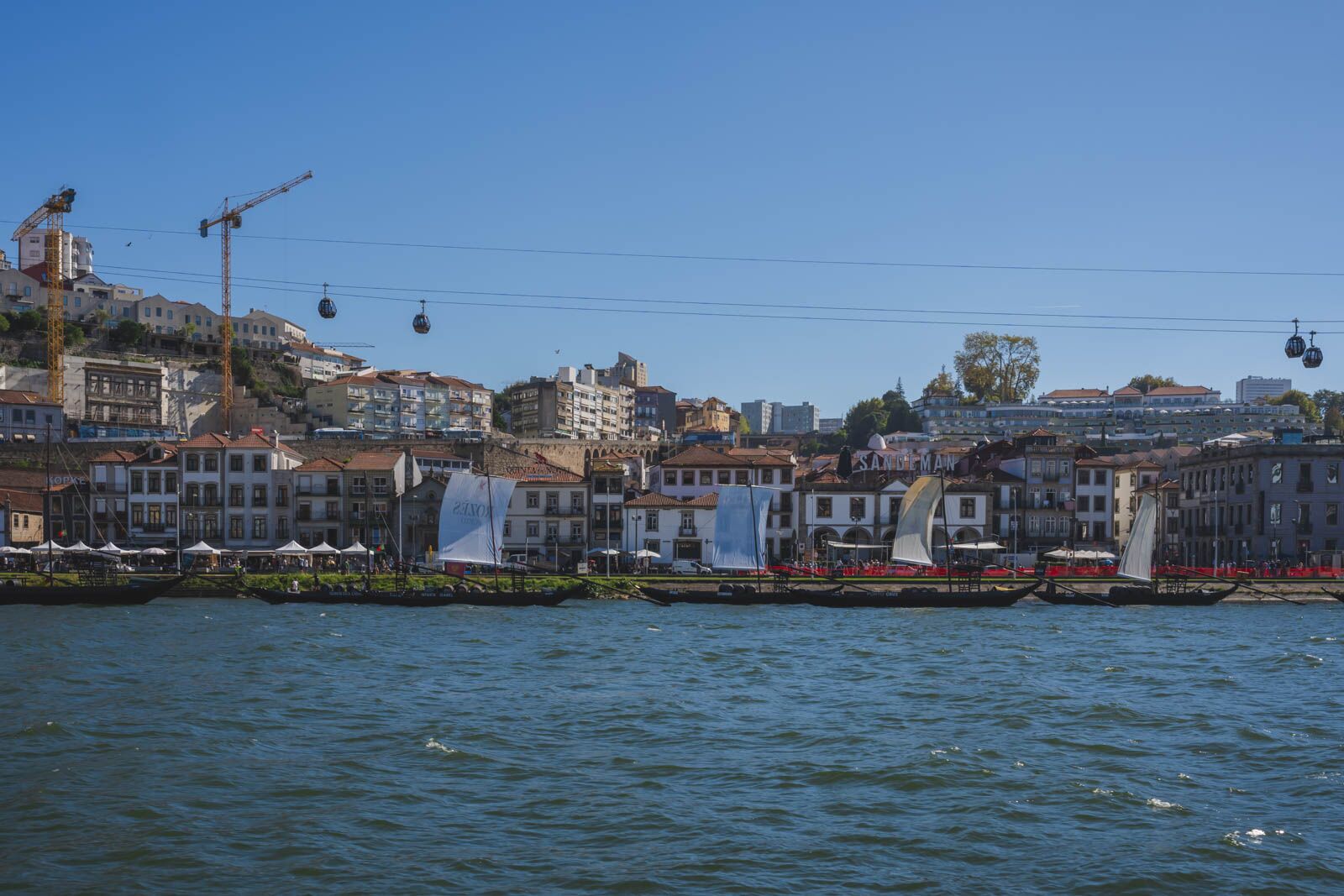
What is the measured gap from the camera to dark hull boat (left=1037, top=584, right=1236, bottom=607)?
7500 centimetres

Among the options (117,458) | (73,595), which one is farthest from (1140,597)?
(117,458)

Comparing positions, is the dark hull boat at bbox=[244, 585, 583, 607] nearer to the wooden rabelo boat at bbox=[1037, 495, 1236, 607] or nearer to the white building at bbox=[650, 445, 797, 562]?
the white building at bbox=[650, 445, 797, 562]

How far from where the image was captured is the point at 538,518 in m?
95.6

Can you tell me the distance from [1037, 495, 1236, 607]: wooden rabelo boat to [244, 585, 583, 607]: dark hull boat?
28.8 m

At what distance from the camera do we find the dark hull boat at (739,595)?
2936 inches

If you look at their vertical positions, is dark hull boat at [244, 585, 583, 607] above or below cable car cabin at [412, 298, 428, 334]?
below

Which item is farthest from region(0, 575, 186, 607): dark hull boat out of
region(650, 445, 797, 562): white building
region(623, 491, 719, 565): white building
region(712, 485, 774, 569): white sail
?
region(650, 445, 797, 562): white building

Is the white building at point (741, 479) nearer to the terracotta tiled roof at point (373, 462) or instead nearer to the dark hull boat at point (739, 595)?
the terracotta tiled roof at point (373, 462)

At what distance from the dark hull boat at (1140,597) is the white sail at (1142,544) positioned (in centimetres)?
92

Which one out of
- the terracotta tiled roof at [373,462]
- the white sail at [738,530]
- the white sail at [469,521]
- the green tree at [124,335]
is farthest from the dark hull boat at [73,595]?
the green tree at [124,335]

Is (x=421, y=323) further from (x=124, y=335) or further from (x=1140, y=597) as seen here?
(x=124, y=335)

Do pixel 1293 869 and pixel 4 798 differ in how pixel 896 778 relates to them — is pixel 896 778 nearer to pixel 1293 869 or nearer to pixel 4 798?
pixel 1293 869

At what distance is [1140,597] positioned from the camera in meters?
74.9

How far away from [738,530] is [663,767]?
4458 centimetres
